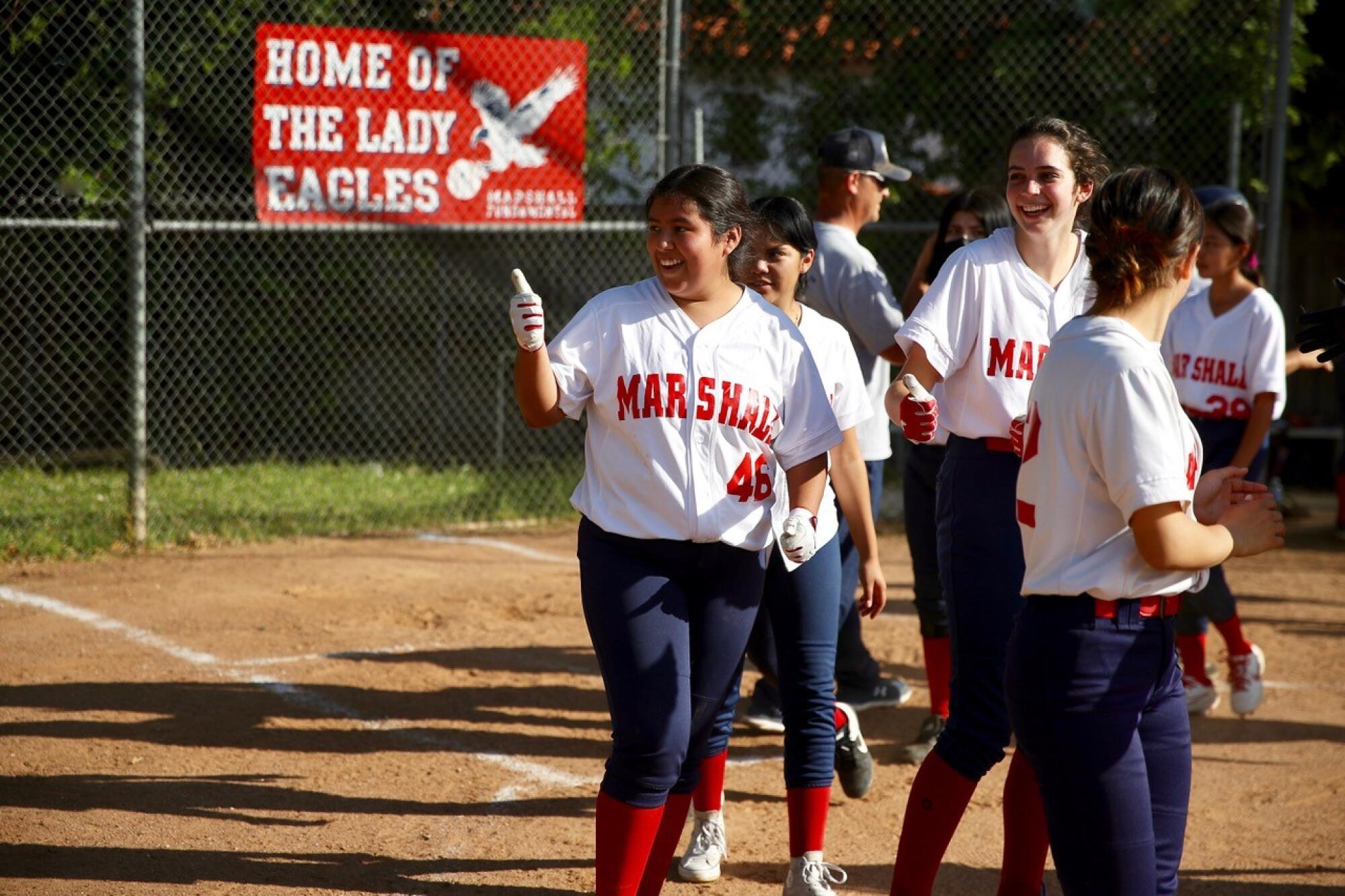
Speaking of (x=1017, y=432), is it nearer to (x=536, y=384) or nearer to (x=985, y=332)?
(x=985, y=332)

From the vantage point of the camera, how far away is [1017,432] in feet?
11.4

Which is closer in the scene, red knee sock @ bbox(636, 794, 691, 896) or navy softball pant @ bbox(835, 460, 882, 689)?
red knee sock @ bbox(636, 794, 691, 896)

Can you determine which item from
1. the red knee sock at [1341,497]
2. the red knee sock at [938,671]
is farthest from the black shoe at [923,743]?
the red knee sock at [1341,497]

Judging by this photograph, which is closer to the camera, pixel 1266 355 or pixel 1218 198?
pixel 1266 355

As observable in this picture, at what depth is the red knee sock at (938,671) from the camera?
5191mm

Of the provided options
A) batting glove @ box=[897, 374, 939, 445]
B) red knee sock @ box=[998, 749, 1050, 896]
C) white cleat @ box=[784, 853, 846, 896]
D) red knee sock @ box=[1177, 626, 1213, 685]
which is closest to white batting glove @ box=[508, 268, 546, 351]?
batting glove @ box=[897, 374, 939, 445]

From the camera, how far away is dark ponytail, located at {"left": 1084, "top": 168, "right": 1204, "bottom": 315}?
270 cm

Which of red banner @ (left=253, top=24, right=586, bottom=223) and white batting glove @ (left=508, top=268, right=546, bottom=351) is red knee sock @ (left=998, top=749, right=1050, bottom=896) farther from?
red banner @ (left=253, top=24, right=586, bottom=223)

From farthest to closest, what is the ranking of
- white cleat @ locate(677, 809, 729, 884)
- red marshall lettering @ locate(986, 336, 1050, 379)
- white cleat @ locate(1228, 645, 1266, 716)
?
white cleat @ locate(1228, 645, 1266, 716) → white cleat @ locate(677, 809, 729, 884) → red marshall lettering @ locate(986, 336, 1050, 379)

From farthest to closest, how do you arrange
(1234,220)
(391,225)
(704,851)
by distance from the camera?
(391,225) → (1234,220) → (704,851)

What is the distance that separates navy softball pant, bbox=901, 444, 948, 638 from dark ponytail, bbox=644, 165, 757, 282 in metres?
1.73

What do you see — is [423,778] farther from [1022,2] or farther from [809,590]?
[1022,2]

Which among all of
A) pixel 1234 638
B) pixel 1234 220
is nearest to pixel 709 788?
pixel 1234 638

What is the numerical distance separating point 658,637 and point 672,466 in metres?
0.41
